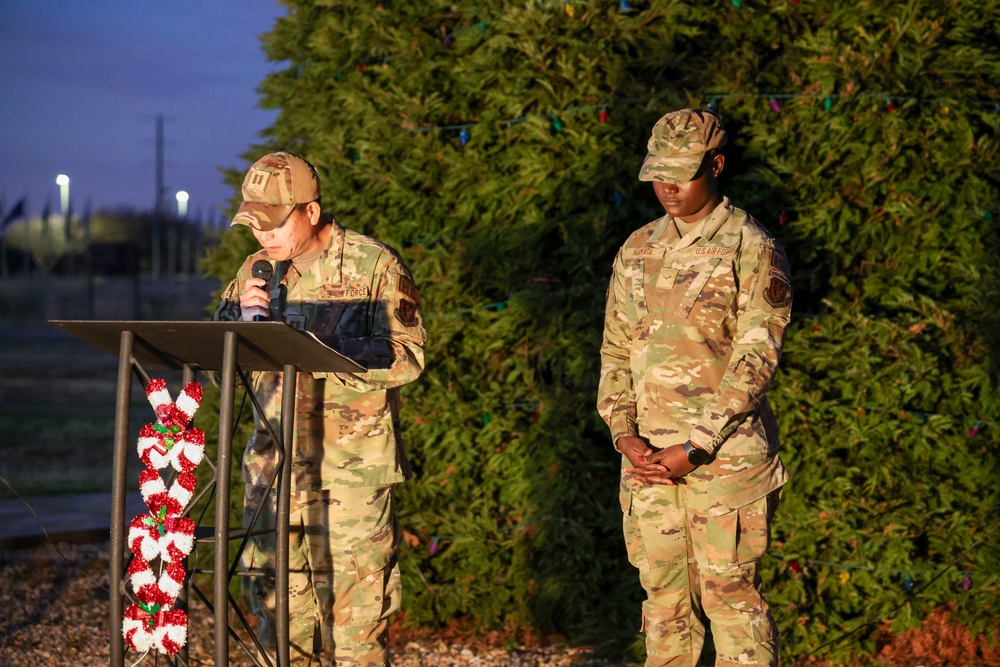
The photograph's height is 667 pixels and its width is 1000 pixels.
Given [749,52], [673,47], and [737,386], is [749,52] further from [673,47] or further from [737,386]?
[737,386]

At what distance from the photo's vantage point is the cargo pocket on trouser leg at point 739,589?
155 inches

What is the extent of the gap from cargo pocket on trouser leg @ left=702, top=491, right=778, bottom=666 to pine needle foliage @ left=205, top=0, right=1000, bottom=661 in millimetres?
1634

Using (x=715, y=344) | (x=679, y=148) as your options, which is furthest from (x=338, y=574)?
(x=679, y=148)

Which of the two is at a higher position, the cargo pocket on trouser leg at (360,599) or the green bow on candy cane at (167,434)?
the green bow on candy cane at (167,434)

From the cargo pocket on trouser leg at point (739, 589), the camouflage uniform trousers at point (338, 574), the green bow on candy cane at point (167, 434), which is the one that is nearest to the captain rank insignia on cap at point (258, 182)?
the green bow on candy cane at point (167, 434)

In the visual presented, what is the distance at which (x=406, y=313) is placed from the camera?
4.09m

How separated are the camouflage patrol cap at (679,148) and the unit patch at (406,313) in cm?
92

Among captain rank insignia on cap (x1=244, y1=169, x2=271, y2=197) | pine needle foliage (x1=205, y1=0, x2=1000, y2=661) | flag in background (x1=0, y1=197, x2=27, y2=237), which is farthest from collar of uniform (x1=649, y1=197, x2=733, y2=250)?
flag in background (x1=0, y1=197, x2=27, y2=237)

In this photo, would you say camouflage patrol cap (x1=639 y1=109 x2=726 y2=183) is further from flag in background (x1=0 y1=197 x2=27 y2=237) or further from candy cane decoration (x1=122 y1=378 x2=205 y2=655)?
flag in background (x1=0 y1=197 x2=27 y2=237)

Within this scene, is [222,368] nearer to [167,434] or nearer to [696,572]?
[167,434]

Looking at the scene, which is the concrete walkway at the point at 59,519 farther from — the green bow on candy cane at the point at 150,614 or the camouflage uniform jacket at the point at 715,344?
the camouflage uniform jacket at the point at 715,344

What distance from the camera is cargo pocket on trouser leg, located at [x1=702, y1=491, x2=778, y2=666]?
3.93 m

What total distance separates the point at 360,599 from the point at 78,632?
3215mm

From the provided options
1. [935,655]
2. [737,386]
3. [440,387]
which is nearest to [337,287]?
[737,386]
